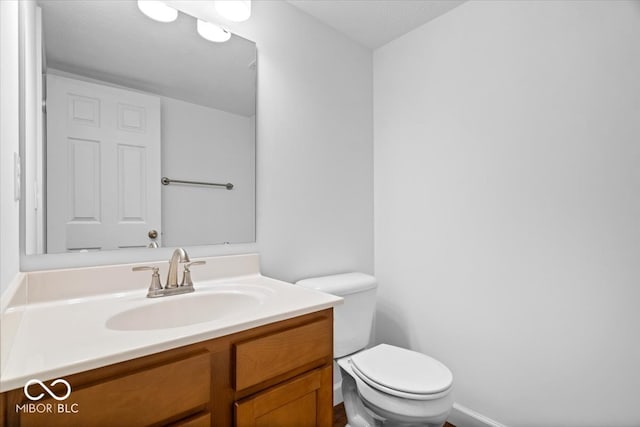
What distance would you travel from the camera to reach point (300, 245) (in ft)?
5.65

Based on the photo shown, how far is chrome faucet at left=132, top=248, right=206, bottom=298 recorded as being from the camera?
1.13 m

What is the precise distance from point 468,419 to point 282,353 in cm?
130

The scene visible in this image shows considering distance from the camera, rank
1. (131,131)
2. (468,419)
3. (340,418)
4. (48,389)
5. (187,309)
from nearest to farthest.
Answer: (48,389) < (187,309) < (131,131) < (468,419) < (340,418)

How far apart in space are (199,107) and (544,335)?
72.8 inches

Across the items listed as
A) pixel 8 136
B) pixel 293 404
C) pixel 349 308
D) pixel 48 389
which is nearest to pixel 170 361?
pixel 48 389

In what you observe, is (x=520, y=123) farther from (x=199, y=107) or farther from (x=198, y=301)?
(x=198, y=301)

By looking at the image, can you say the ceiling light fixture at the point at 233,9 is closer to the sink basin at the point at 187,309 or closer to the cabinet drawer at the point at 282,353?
the sink basin at the point at 187,309

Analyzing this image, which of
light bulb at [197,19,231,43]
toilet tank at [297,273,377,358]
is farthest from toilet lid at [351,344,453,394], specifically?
light bulb at [197,19,231,43]

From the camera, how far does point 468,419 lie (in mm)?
1629

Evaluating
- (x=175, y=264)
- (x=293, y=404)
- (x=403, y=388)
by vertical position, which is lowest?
(x=403, y=388)

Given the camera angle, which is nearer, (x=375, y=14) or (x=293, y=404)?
(x=293, y=404)

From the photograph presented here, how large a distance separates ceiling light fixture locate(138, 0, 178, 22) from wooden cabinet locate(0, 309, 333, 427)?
1.32 metres

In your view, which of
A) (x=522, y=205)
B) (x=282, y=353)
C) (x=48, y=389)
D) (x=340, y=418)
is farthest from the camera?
(x=340, y=418)

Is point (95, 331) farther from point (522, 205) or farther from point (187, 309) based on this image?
point (522, 205)
